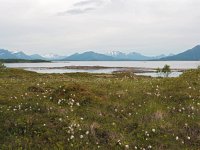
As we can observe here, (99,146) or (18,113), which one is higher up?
(18,113)

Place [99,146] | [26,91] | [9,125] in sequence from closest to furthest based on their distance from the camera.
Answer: [99,146] < [9,125] < [26,91]

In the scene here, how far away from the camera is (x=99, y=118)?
55.7ft

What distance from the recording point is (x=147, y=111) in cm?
1762

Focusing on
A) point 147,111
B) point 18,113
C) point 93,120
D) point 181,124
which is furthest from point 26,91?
point 181,124

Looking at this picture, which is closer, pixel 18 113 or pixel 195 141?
pixel 195 141

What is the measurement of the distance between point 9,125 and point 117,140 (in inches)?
196

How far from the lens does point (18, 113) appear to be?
16.9 metres

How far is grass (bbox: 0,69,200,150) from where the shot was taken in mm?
15273

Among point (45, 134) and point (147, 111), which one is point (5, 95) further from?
point (147, 111)

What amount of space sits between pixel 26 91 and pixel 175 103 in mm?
8511

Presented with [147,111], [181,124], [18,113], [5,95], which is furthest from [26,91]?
[181,124]

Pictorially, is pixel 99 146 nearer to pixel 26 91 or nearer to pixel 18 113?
pixel 18 113

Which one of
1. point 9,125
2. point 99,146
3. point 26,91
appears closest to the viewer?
point 99,146

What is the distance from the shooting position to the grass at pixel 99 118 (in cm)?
1527
